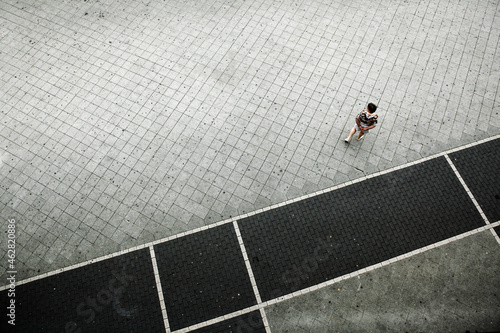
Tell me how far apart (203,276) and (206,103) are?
4.70 m

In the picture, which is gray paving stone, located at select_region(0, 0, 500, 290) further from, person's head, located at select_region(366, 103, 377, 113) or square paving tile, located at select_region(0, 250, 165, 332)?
person's head, located at select_region(366, 103, 377, 113)

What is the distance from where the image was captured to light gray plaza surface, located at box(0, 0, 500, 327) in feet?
25.3

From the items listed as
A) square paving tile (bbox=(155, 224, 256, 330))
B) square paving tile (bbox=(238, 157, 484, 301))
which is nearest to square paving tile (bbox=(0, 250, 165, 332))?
square paving tile (bbox=(155, 224, 256, 330))

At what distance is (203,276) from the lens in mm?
6969

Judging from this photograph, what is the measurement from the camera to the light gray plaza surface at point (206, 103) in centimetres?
770

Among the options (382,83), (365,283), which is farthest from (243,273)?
(382,83)

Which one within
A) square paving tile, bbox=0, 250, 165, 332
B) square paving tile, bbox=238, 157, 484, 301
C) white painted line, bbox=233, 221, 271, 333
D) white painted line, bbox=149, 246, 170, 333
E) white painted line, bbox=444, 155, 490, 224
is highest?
white painted line, bbox=444, 155, 490, 224

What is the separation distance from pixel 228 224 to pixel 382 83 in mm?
6037

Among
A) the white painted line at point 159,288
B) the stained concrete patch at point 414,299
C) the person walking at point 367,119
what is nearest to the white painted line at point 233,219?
the white painted line at point 159,288

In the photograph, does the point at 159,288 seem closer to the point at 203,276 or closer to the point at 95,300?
the point at 203,276

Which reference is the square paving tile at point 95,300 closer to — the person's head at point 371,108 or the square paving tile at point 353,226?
the square paving tile at point 353,226

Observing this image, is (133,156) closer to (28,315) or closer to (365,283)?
(28,315)

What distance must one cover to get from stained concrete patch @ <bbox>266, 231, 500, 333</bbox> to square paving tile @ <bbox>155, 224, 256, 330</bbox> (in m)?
0.87

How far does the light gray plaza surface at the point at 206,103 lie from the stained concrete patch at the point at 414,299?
237 centimetres
